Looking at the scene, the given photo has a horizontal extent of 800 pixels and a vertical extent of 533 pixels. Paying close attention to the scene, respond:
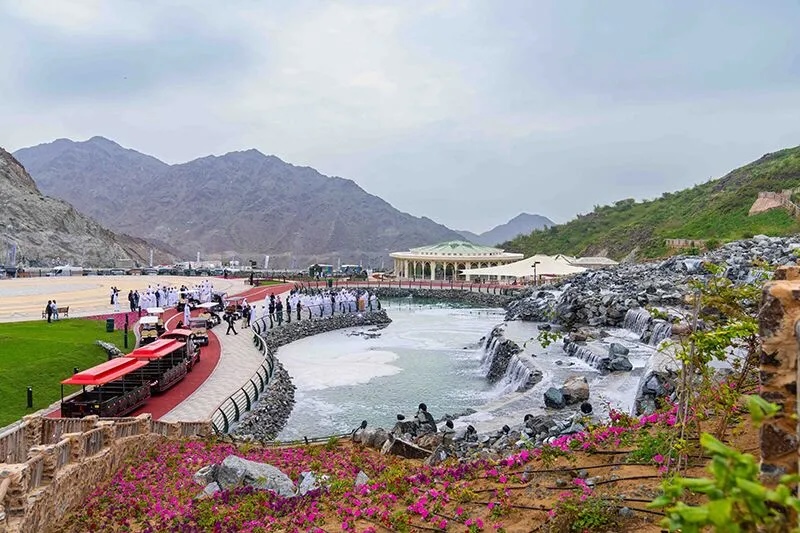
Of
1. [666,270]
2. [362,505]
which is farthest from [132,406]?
[666,270]

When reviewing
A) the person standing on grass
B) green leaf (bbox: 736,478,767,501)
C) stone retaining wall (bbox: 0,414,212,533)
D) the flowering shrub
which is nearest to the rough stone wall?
green leaf (bbox: 736,478,767,501)

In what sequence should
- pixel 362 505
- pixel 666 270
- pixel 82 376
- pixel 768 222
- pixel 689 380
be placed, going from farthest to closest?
pixel 768 222
pixel 666 270
pixel 82 376
pixel 362 505
pixel 689 380

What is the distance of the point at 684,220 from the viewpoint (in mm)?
79875

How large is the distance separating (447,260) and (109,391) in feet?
179

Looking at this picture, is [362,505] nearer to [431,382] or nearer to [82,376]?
[82,376]

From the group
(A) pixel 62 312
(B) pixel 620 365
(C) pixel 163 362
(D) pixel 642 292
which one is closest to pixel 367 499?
(C) pixel 163 362

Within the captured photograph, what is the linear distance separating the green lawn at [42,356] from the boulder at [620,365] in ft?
62.3

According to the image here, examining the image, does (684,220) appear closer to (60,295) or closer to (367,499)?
(60,295)

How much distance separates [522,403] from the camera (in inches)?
795

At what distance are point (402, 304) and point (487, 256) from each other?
17529mm

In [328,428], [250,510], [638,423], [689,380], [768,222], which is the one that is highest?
[768,222]

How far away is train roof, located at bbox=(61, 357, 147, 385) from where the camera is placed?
14836 mm

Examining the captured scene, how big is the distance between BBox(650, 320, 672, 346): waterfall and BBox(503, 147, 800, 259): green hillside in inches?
1100

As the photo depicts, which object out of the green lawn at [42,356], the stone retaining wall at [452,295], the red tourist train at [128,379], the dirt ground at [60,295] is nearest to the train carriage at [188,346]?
the red tourist train at [128,379]
